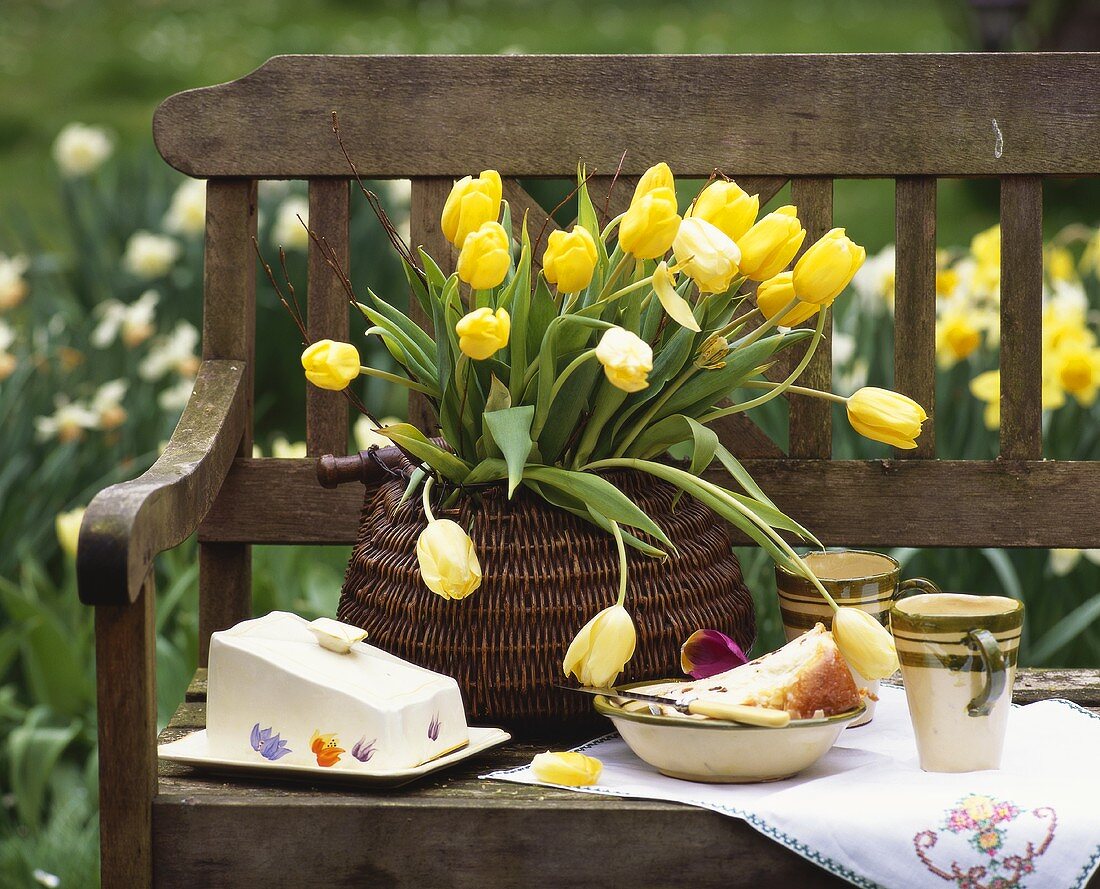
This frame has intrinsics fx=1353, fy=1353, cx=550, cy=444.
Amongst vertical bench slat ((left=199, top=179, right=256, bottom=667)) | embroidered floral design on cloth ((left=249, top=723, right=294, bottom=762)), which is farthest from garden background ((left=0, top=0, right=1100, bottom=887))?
embroidered floral design on cloth ((left=249, top=723, right=294, bottom=762))

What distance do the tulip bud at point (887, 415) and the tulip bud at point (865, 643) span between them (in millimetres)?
167

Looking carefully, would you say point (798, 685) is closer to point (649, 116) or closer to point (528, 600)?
point (528, 600)

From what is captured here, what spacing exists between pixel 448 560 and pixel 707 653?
0.85 feet

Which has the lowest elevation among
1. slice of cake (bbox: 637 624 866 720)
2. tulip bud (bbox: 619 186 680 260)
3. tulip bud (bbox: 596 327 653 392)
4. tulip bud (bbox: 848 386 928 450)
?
slice of cake (bbox: 637 624 866 720)

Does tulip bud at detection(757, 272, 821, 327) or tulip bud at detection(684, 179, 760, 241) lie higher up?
tulip bud at detection(684, 179, 760, 241)

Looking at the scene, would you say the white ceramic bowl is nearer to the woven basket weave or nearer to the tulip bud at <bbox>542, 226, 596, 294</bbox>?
the woven basket weave

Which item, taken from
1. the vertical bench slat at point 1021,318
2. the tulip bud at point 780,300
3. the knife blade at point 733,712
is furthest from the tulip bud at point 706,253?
the vertical bench slat at point 1021,318

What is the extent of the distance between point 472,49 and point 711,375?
6022mm

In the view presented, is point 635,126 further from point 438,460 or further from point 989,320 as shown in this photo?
point 989,320

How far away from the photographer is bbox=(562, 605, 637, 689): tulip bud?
1.08 meters

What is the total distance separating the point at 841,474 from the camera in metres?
1.54

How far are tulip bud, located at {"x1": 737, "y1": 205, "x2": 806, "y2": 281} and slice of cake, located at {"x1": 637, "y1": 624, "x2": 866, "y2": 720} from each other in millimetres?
311

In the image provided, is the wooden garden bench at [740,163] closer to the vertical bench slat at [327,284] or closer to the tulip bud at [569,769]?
the vertical bench slat at [327,284]

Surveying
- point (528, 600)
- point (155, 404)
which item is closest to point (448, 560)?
point (528, 600)
